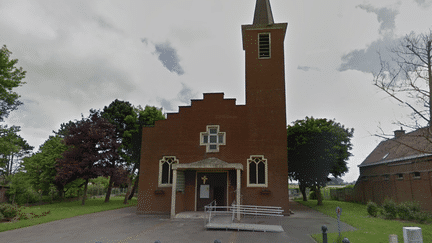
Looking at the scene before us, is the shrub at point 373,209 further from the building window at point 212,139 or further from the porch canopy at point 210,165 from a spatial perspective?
the building window at point 212,139

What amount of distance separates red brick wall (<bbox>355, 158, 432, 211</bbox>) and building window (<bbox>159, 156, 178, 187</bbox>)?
49.8 ft

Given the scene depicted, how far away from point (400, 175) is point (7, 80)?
3207 centimetres

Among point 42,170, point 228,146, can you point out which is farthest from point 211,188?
point 42,170

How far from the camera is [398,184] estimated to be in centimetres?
2073

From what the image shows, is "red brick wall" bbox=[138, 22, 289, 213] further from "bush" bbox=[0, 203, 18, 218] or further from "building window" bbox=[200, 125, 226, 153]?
"bush" bbox=[0, 203, 18, 218]

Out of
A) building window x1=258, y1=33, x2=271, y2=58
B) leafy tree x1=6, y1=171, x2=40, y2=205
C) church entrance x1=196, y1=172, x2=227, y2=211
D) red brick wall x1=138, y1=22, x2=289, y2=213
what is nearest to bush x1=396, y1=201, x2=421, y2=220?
red brick wall x1=138, y1=22, x2=289, y2=213

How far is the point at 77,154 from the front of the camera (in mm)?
23750

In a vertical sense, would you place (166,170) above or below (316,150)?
below

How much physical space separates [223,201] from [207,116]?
18.7 ft

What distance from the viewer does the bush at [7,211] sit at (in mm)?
14273

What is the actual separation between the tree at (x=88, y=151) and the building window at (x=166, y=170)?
8.67 meters

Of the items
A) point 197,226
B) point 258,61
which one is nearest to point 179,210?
point 197,226

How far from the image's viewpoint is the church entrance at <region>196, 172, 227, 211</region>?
56.1 ft

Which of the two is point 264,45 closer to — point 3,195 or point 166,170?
point 166,170
